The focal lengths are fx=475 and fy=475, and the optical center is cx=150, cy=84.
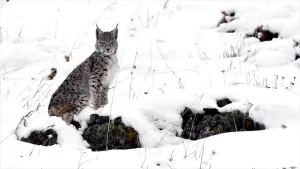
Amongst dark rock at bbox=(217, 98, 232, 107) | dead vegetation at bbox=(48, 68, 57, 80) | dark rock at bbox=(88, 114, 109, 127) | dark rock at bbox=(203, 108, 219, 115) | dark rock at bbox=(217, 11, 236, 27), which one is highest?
dark rock at bbox=(217, 11, 236, 27)

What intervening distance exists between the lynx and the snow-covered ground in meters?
0.25

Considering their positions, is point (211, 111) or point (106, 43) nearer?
point (211, 111)

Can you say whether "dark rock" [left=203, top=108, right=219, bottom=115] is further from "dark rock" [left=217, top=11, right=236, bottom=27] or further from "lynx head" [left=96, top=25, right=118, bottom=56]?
"dark rock" [left=217, top=11, right=236, bottom=27]

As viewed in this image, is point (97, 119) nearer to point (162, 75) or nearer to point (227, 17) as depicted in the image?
point (162, 75)

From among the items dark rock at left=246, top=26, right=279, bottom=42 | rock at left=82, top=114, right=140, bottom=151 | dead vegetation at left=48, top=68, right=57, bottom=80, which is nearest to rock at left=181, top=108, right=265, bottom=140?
rock at left=82, top=114, right=140, bottom=151

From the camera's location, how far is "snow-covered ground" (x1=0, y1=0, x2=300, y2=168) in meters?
4.73

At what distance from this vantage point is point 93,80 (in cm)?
744

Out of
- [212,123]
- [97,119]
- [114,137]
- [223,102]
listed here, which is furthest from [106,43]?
[212,123]

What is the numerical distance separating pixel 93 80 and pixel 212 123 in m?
2.52

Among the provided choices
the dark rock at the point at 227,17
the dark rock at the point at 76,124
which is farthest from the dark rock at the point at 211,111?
the dark rock at the point at 227,17

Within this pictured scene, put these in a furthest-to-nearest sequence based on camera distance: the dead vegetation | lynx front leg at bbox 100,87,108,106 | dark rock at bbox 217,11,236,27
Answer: dark rock at bbox 217,11,236,27 → the dead vegetation → lynx front leg at bbox 100,87,108,106

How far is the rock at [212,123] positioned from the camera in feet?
18.1

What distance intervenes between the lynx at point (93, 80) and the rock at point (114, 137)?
1.38 metres

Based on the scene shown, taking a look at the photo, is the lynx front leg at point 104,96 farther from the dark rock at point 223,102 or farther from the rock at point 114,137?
the dark rock at point 223,102
